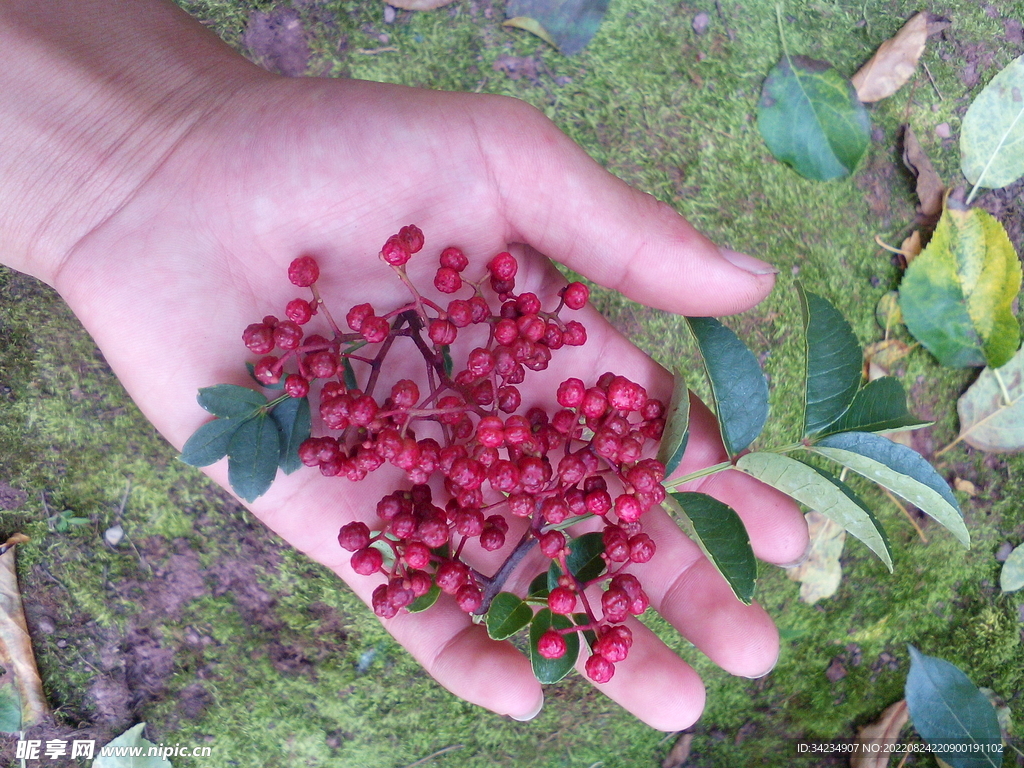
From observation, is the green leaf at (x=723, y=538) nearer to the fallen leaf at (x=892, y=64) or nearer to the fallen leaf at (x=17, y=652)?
the fallen leaf at (x=892, y=64)

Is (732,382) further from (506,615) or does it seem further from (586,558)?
(506,615)

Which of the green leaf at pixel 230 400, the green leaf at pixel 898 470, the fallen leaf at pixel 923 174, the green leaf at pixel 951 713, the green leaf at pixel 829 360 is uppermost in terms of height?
the fallen leaf at pixel 923 174

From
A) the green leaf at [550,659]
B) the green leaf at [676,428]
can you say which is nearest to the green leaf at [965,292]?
the green leaf at [676,428]

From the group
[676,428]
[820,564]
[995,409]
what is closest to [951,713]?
[820,564]

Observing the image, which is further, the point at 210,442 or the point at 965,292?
the point at 965,292

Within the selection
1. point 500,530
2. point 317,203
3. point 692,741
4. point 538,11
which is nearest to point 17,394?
Result: point 317,203
